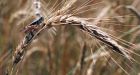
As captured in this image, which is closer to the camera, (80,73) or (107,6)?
(80,73)

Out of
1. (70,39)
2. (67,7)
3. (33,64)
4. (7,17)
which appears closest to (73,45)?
(70,39)

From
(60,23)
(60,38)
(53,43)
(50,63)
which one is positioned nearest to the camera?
(60,23)

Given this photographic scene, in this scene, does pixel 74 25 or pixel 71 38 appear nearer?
pixel 74 25

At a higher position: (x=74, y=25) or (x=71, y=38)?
(x=74, y=25)

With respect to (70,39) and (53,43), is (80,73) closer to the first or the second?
(53,43)

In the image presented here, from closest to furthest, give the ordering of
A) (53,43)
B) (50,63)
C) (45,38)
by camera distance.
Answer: (50,63) → (53,43) → (45,38)

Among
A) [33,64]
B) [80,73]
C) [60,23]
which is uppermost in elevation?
[60,23]

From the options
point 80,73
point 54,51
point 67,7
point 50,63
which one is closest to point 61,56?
point 54,51

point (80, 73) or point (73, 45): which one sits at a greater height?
point (80, 73)
